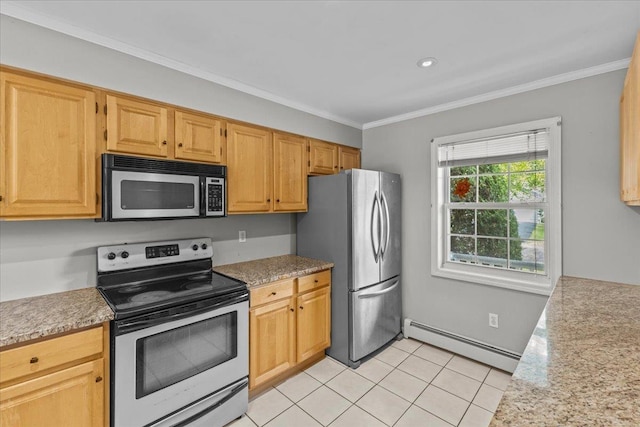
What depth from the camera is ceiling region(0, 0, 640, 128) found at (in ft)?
5.15

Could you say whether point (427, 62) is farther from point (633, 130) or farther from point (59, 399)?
point (59, 399)

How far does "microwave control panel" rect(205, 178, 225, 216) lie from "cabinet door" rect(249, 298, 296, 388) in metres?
0.78

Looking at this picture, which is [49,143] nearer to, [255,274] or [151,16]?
[151,16]

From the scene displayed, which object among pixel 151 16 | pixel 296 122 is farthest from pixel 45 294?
pixel 296 122

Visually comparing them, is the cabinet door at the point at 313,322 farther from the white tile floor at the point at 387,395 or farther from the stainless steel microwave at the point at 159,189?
the stainless steel microwave at the point at 159,189

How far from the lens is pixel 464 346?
2822 mm

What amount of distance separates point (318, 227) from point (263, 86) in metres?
1.37

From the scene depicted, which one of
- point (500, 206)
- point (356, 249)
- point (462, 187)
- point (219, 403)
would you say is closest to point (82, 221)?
point (219, 403)

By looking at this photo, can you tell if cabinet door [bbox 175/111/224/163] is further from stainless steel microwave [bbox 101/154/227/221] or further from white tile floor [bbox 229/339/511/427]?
white tile floor [bbox 229/339/511/427]

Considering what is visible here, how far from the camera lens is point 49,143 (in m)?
1.64

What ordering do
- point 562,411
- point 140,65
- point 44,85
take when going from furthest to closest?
point 140,65
point 44,85
point 562,411

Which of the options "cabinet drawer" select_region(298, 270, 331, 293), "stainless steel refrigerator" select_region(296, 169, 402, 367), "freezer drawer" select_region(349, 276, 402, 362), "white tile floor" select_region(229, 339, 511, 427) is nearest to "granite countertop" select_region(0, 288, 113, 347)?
"white tile floor" select_region(229, 339, 511, 427)

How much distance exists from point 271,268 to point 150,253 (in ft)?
3.01

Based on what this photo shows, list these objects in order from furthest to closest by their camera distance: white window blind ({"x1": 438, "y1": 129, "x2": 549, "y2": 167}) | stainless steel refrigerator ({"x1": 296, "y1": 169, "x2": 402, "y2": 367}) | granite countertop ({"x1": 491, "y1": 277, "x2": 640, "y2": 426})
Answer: stainless steel refrigerator ({"x1": 296, "y1": 169, "x2": 402, "y2": 367}), white window blind ({"x1": 438, "y1": 129, "x2": 549, "y2": 167}), granite countertop ({"x1": 491, "y1": 277, "x2": 640, "y2": 426})
